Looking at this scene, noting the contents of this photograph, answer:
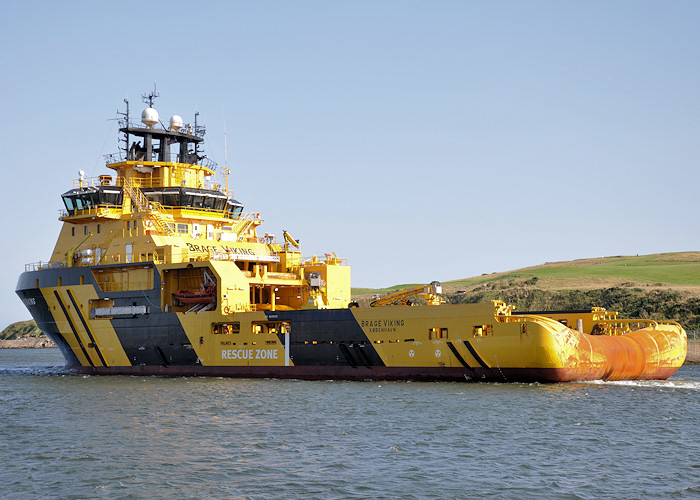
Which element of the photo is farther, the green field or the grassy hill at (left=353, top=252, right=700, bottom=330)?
the green field

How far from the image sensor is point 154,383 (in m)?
30.0

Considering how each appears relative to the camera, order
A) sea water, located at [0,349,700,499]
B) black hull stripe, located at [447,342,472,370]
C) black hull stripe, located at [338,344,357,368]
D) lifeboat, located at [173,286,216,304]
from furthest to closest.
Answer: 1. lifeboat, located at [173,286,216,304]
2. black hull stripe, located at [338,344,357,368]
3. black hull stripe, located at [447,342,472,370]
4. sea water, located at [0,349,700,499]

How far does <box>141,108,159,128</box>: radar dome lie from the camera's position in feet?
123

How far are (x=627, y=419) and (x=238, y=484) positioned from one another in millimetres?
11188

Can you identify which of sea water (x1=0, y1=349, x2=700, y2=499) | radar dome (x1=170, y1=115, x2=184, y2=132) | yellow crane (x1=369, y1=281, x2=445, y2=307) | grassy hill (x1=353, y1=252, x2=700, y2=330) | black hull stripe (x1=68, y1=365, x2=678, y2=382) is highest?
radar dome (x1=170, y1=115, x2=184, y2=132)

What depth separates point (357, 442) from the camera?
1738 centimetres

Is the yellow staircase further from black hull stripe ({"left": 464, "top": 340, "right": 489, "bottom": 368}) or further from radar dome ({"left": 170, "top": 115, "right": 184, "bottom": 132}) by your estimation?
black hull stripe ({"left": 464, "top": 340, "right": 489, "bottom": 368})

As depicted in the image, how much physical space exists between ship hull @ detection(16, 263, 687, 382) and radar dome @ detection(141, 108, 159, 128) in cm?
781

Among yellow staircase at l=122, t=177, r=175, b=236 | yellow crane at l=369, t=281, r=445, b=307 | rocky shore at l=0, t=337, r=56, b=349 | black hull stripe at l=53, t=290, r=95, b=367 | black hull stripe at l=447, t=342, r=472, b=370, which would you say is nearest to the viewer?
black hull stripe at l=447, t=342, r=472, b=370

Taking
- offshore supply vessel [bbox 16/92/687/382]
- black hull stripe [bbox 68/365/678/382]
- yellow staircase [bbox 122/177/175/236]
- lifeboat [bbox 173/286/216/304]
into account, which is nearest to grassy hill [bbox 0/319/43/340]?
offshore supply vessel [bbox 16/92/687/382]

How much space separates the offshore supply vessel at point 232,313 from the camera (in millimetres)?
26906

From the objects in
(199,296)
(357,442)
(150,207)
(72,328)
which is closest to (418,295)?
(199,296)

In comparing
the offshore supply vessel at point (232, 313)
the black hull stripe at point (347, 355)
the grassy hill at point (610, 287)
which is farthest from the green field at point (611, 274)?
the black hull stripe at point (347, 355)

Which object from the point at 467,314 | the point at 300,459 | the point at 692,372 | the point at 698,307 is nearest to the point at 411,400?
the point at 467,314
